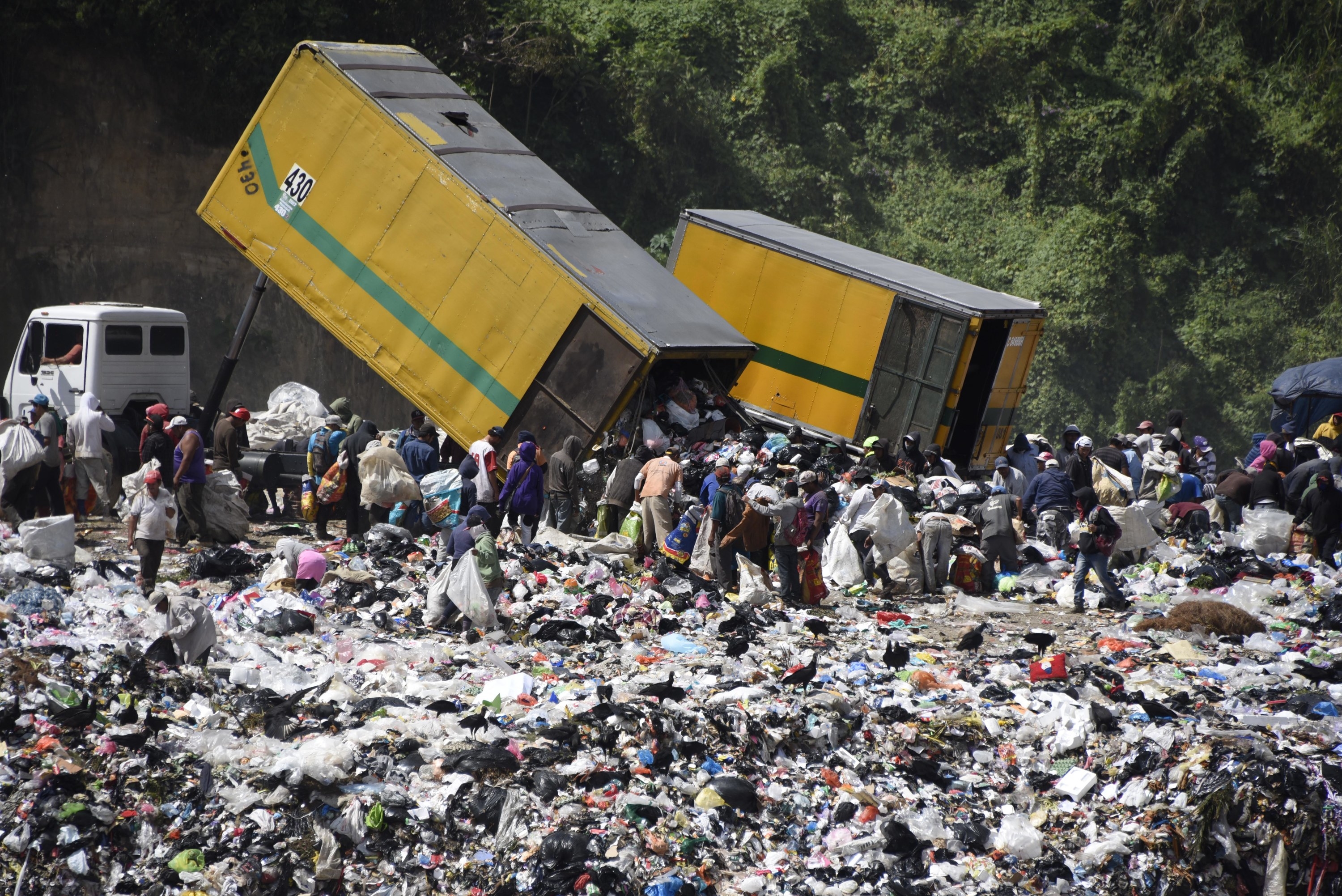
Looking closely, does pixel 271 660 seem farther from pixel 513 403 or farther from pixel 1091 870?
pixel 1091 870

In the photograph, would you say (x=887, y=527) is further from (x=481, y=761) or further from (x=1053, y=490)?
(x=481, y=761)

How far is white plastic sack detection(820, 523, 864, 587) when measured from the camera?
11109mm

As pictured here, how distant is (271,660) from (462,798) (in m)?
2.30

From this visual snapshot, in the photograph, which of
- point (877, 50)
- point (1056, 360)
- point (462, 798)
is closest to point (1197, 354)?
point (1056, 360)

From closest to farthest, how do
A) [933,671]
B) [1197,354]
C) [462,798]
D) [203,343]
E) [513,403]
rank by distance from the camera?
[462,798]
[933,671]
[513,403]
[203,343]
[1197,354]

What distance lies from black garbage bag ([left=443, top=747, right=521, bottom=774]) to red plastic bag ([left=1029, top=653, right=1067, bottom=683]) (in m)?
3.90

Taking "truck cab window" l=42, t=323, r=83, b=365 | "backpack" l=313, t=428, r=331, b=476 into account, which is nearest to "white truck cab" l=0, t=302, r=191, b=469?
"truck cab window" l=42, t=323, r=83, b=365

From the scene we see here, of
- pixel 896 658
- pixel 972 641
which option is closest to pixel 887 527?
pixel 972 641

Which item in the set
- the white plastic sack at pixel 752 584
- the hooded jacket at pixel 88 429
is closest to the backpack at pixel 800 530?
the white plastic sack at pixel 752 584

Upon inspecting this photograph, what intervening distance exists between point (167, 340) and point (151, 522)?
193 inches

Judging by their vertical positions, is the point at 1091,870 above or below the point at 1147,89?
below

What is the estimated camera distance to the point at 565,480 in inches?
453

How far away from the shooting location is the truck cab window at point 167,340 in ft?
42.6

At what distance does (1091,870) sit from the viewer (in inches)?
265
